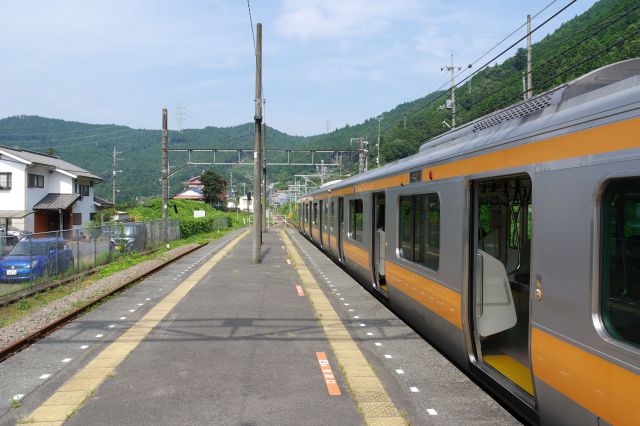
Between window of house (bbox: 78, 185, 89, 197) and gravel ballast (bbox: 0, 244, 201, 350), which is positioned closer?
gravel ballast (bbox: 0, 244, 201, 350)

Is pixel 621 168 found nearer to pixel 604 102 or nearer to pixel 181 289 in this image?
pixel 604 102

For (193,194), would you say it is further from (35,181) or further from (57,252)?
(57,252)

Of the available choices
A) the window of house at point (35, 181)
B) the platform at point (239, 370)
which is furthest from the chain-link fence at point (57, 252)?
the window of house at point (35, 181)

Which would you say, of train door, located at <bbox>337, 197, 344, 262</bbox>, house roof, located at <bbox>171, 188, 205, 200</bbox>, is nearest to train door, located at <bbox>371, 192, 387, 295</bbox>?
train door, located at <bbox>337, 197, 344, 262</bbox>

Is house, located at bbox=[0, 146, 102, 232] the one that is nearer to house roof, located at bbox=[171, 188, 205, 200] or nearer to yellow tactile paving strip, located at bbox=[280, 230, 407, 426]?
yellow tactile paving strip, located at bbox=[280, 230, 407, 426]

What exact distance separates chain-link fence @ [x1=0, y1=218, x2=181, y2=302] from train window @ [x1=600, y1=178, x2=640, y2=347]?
12.3 m

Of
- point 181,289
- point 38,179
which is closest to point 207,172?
point 38,179

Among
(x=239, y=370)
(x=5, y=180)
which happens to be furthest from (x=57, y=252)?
(x=5, y=180)

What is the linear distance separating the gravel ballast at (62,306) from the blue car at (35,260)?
1243 mm

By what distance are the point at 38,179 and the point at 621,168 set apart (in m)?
43.7

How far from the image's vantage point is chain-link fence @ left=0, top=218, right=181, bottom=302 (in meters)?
13.0

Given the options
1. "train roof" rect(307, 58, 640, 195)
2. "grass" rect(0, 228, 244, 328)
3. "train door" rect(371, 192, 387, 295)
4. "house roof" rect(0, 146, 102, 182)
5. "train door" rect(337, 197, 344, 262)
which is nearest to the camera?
"train roof" rect(307, 58, 640, 195)

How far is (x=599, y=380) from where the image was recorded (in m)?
3.57

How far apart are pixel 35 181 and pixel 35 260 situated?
29370 millimetres
